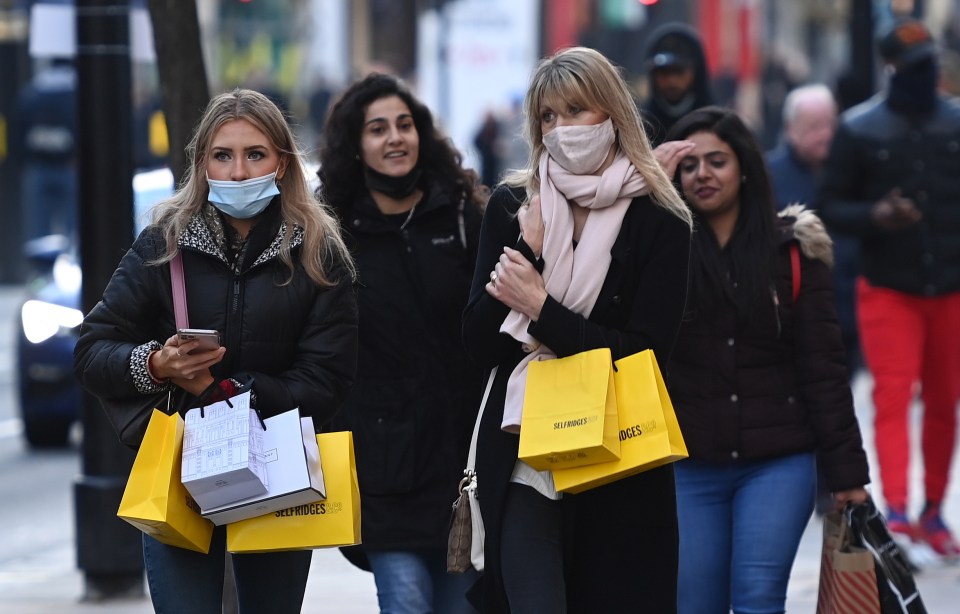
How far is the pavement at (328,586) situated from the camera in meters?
7.21

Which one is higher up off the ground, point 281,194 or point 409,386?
point 281,194

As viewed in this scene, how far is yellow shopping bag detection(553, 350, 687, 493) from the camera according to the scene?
14.0 feet

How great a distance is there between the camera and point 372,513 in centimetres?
536

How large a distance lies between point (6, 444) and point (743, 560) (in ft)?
27.3

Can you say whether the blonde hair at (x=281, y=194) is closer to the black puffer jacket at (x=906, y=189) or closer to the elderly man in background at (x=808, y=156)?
the black puffer jacket at (x=906, y=189)

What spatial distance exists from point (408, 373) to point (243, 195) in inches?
41.8

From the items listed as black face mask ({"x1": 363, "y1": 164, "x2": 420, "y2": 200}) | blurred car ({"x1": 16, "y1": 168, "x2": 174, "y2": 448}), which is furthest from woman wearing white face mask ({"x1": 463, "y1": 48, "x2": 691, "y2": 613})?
blurred car ({"x1": 16, "y1": 168, "x2": 174, "y2": 448})

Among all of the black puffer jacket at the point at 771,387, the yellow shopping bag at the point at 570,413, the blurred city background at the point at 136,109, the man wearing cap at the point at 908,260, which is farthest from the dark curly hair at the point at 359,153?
the man wearing cap at the point at 908,260

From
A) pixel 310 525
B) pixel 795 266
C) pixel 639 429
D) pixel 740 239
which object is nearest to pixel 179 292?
pixel 310 525

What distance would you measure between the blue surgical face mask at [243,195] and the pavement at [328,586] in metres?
2.94

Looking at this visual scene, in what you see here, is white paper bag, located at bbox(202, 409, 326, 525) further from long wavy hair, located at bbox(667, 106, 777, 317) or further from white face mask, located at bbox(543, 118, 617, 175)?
long wavy hair, located at bbox(667, 106, 777, 317)

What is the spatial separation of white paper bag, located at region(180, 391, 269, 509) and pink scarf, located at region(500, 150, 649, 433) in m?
0.63

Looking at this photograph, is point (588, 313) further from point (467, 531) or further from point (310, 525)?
point (310, 525)

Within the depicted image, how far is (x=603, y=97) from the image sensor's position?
14.8 feet
